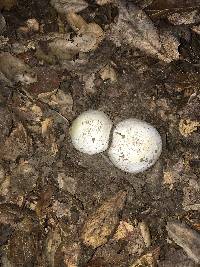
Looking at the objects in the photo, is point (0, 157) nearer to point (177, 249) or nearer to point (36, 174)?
point (36, 174)

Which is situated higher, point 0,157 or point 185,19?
point 185,19

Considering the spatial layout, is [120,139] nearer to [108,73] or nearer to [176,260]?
[108,73]

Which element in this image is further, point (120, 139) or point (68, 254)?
point (68, 254)

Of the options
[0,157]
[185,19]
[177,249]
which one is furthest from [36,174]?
[185,19]

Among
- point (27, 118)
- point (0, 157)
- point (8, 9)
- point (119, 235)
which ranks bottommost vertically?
point (119, 235)

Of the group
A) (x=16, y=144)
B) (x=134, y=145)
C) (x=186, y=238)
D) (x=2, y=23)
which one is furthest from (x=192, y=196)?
(x=2, y=23)

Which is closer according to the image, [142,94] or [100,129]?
[100,129]
